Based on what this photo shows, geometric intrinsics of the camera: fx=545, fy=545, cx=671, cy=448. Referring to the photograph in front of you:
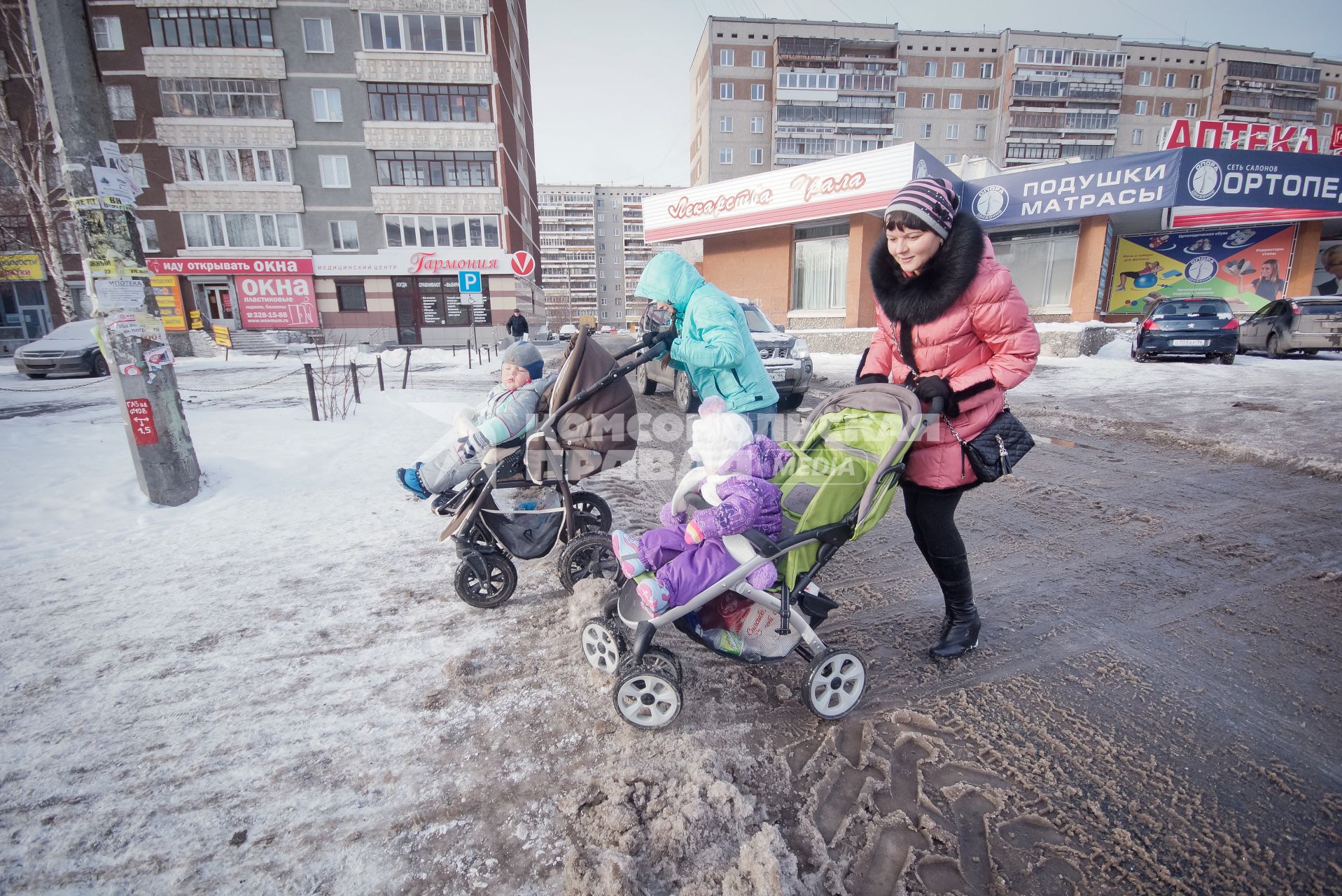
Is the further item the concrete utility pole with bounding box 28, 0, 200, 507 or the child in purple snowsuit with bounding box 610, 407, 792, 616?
the concrete utility pole with bounding box 28, 0, 200, 507

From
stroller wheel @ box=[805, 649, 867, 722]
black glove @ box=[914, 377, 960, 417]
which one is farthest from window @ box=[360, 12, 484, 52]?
stroller wheel @ box=[805, 649, 867, 722]

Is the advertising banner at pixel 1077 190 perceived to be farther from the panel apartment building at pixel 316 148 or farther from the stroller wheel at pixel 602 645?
the panel apartment building at pixel 316 148

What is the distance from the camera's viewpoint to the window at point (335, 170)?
27.5 m

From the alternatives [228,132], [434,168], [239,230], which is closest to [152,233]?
[239,230]

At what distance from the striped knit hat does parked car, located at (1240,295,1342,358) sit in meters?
17.3

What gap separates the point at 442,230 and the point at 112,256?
27.9m

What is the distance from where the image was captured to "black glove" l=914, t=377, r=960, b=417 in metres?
2.18

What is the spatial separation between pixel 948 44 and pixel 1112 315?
1761 inches

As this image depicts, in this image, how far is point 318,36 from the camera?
2684cm

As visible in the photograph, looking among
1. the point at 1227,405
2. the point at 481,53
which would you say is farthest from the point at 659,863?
the point at 481,53

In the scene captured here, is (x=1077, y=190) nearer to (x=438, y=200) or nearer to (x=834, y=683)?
(x=834, y=683)

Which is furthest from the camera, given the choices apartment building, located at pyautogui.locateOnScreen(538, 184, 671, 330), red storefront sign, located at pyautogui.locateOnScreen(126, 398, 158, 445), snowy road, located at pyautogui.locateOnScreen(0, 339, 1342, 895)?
apartment building, located at pyautogui.locateOnScreen(538, 184, 671, 330)

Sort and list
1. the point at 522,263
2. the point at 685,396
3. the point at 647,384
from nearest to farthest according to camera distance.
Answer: the point at 685,396 → the point at 647,384 → the point at 522,263

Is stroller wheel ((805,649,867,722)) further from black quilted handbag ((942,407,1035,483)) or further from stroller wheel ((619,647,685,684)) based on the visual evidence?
black quilted handbag ((942,407,1035,483))
